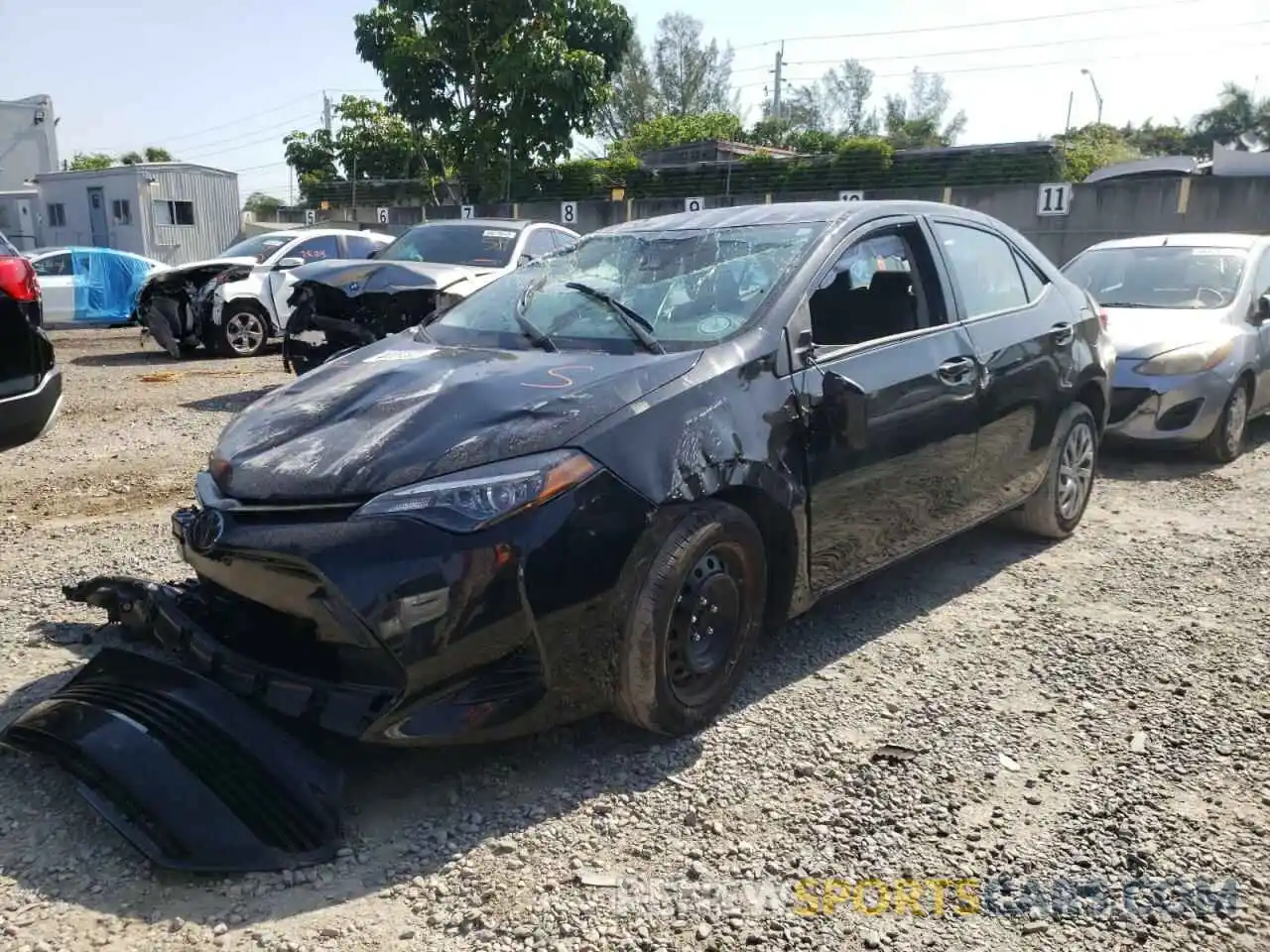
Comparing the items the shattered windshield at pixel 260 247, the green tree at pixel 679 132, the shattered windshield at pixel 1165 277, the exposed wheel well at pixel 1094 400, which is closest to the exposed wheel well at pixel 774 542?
the exposed wheel well at pixel 1094 400

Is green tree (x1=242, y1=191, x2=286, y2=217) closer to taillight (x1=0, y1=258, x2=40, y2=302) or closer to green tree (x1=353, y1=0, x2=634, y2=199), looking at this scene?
green tree (x1=353, y1=0, x2=634, y2=199)

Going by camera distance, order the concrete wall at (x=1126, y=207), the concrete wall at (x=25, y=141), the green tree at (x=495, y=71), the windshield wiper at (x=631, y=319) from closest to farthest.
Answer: the windshield wiper at (x=631, y=319)
the concrete wall at (x=1126, y=207)
the green tree at (x=495, y=71)
the concrete wall at (x=25, y=141)

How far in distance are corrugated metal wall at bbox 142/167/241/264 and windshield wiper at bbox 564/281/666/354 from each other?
26.7m

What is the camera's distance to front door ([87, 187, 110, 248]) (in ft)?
94.4

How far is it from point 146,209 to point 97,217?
1980 mm

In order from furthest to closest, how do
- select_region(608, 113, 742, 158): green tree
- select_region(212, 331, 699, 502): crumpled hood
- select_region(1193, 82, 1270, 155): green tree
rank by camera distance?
select_region(1193, 82, 1270, 155): green tree → select_region(608, 113, 742, 158): green tree → select_region(212, 331, 699, 502): crumpled hood

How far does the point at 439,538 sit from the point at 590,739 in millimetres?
1024

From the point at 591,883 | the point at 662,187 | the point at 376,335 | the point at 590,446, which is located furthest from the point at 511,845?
the point at 662,187

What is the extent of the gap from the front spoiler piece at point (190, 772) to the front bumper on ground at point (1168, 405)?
6115 mm

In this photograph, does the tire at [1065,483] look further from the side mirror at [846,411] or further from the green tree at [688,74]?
the green tree at [688,74]

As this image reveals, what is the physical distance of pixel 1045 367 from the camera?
16.4 feet

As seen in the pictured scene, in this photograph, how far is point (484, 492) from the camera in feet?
9.50

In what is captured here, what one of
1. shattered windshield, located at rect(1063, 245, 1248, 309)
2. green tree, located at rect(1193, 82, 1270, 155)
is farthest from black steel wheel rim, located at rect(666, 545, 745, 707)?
green tree, located at rect(1193, 82, 1270, 155)

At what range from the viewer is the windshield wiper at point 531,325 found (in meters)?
3.83
